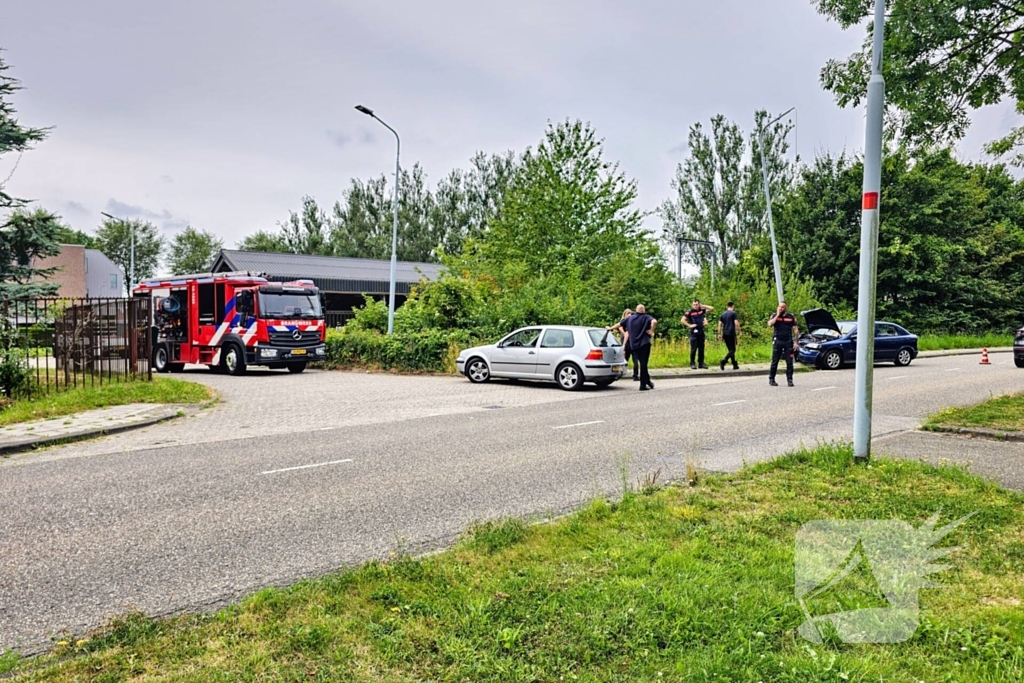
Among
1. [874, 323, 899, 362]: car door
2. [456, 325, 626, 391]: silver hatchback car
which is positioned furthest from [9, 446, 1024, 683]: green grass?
[874, 323, 899, 362]: car door

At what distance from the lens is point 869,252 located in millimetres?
6656

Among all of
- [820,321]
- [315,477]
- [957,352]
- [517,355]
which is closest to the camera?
[315,477]

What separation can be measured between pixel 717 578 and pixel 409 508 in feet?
9.21

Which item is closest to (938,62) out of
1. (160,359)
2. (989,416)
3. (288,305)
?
(989,416)

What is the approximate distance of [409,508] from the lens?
19.6 feet

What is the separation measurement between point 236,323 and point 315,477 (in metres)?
15.9

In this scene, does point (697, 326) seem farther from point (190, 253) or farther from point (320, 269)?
point (190, 253)

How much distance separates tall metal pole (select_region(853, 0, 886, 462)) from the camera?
6.67 metres

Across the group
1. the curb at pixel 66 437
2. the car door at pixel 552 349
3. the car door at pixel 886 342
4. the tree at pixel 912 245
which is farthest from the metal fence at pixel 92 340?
the tree at pixel 912 245

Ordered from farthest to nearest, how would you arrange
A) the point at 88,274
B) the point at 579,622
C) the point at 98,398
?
1. the point at 88,274
2. the point at 98,398
3. the point at 579,622

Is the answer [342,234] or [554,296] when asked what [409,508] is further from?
[342,234]

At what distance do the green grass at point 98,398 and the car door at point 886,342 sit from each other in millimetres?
19387

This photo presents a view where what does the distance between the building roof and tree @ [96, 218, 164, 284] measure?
2681cm

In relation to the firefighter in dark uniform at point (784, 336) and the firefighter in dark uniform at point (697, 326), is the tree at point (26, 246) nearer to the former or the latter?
the firefighter in dark uniform at point (697, 326)
